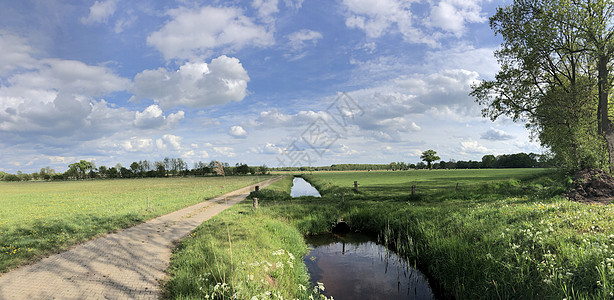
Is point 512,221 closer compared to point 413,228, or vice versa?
point 512,221

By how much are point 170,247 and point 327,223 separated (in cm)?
944

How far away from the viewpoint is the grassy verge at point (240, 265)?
599cm

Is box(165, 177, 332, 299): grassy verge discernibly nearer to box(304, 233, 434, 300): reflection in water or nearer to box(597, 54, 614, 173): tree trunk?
box(304, 233, 434, 300): reflection in water

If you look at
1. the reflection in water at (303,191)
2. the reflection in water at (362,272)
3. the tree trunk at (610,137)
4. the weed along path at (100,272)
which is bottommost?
the reflection in water at (303,191)

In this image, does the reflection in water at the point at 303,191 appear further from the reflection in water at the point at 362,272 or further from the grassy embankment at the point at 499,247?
the grassy embankment at the point at 499,247

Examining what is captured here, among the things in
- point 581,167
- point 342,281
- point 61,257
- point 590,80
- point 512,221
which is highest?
point 590,80

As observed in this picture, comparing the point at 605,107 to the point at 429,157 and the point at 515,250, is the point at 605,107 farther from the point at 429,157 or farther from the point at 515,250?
the point at 429,157

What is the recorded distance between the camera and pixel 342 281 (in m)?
9.86

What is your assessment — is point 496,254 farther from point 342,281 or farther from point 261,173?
point 261,173

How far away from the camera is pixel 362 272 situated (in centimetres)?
1059

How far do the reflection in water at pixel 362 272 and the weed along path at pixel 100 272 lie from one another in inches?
208

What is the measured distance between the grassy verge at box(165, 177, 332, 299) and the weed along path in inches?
25.1

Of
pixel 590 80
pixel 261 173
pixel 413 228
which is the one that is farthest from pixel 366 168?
pixel 413 228

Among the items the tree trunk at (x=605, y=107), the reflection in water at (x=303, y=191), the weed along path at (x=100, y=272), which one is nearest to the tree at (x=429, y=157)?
the reflection in water at (x=303, y=191)
